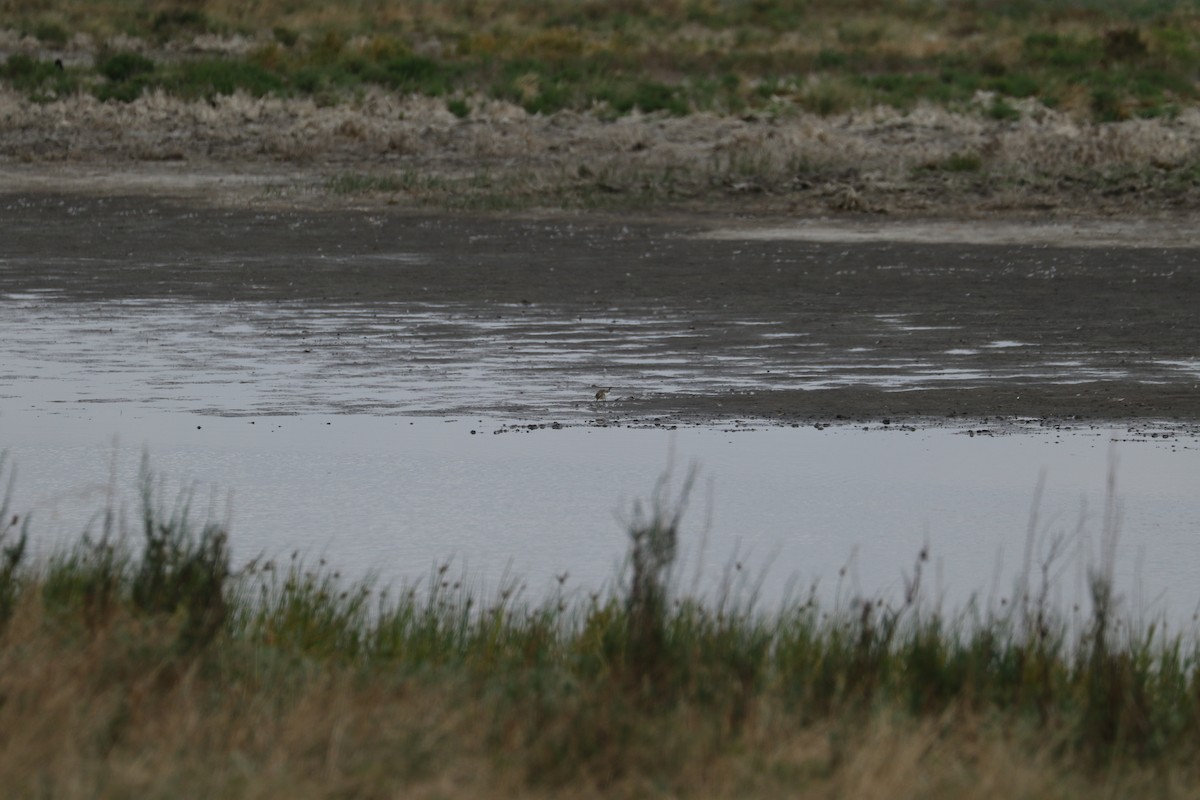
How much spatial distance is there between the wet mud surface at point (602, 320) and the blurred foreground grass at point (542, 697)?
5174mm

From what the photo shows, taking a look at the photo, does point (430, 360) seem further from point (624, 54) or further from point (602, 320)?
point (624, 54)

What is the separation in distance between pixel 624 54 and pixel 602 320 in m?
33.4

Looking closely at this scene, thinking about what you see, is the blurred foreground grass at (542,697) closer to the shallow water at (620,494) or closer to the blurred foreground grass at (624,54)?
the shallow water at (620,494)

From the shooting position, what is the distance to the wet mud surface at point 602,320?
13633 millimetres

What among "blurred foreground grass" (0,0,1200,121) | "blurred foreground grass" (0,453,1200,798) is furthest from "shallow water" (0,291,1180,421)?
"blurred foreground grass" (0,0,1200,121)

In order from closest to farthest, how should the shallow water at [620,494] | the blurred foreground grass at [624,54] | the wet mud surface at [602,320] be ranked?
the shallow water at [620,494], the wet mud surface at [602,320], the blurred foreground grass at [624,54]

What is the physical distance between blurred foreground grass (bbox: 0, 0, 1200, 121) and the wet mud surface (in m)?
14.9

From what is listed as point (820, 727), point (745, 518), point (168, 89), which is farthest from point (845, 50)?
point (820, 727)

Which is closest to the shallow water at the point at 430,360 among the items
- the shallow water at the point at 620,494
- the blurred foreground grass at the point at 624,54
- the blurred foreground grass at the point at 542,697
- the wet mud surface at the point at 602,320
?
the wet mud surface at the point at 602,320

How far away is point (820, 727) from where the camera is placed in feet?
21.2

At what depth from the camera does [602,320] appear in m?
17.2

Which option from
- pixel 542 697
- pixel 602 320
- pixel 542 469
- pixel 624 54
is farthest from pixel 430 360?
pixel 624 54

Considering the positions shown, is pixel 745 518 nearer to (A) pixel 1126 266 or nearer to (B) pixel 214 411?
(B) pixel 214 411

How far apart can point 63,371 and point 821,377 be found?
4631 millimetres
